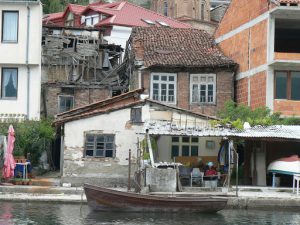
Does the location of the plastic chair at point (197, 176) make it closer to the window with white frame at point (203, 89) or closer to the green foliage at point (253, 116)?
the green foliage at point (253, 116)

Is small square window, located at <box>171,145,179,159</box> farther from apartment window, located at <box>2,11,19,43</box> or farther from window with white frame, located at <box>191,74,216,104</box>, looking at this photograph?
apartment window, located at <box>2,11,19,43</box>

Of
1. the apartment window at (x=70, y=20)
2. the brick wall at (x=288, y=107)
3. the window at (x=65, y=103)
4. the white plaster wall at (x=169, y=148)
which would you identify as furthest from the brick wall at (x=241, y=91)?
the apartment window at (x=70, y=20)

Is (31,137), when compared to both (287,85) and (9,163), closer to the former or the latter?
(9,163)

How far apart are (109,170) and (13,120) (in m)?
7.21

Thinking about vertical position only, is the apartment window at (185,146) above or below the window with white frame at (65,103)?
below

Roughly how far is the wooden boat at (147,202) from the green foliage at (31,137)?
9252mm

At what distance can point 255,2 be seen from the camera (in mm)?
39750

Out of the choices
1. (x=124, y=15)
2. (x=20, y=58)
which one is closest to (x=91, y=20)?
(x=124, y=15)

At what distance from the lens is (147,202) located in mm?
26797

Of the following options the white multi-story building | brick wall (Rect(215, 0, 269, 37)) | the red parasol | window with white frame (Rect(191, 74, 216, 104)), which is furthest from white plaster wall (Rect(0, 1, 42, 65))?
brick wall (Rect(215, 0, 269, 37))

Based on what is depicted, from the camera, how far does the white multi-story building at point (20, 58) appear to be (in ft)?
127

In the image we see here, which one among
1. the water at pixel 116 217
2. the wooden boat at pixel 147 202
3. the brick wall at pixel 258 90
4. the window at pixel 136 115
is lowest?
the water at pixel 116 217

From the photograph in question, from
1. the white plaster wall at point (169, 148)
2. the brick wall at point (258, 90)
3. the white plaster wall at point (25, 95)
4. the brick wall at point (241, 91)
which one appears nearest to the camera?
the white plaster wall at point (169, 148)

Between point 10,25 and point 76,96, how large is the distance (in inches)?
246
